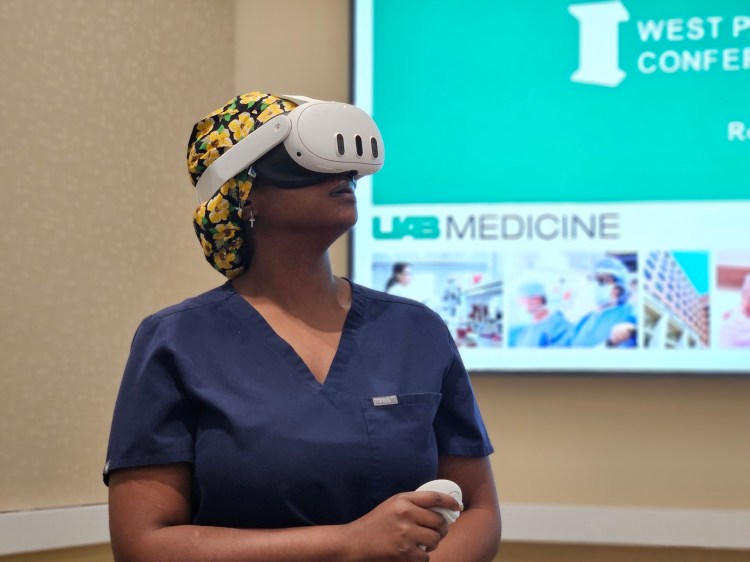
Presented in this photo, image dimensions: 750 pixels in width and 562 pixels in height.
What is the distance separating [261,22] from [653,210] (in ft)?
4.18

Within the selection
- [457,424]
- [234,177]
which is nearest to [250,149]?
[234,177]

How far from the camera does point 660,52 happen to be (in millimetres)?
2576

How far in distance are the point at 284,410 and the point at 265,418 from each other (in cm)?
3

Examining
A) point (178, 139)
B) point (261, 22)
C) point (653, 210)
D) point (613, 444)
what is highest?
point (261, 22)

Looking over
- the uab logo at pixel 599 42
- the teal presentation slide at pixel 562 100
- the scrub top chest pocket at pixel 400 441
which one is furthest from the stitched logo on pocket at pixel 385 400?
the uab logo at pixel 599 42

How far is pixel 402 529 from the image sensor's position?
3.92 feet

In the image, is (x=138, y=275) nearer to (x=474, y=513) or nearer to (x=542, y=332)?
(x=542, y=332)

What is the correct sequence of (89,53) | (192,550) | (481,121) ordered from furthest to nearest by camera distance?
1. (481,121)
2. (89,53)
3. (192,550)

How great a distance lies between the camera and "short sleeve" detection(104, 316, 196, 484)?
1.28 metres

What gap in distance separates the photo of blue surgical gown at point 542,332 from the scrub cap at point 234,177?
1.31 meters

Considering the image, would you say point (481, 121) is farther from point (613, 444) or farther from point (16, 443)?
point (16, 443)

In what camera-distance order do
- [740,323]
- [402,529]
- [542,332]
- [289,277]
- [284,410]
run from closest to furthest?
[402,529], [284,410], [289,277], [740,323], [542,332]

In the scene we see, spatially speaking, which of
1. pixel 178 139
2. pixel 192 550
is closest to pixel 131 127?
pixel 178 139

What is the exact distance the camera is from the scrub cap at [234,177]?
1384 millimetres
